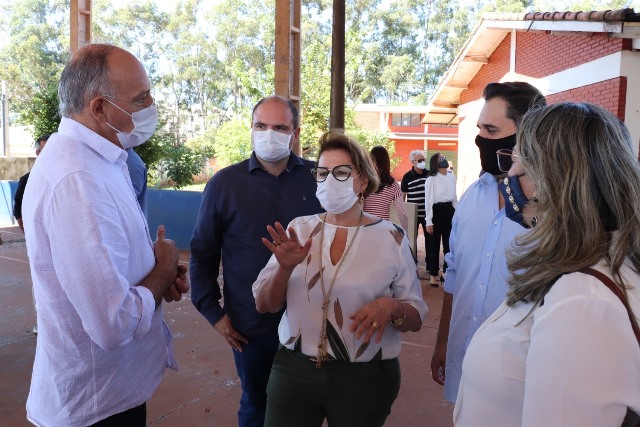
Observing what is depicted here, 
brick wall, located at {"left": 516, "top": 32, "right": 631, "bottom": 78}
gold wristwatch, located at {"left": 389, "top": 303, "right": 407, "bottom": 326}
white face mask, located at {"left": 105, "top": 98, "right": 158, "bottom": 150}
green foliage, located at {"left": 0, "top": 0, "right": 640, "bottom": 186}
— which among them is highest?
green foliage, located at {"left": 0, "top": 0, "right": 640, "bottom": 186}

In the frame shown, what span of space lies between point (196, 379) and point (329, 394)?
103 inches

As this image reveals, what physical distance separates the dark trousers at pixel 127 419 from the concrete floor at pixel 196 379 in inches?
69.4

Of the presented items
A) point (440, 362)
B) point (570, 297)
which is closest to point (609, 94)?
point (440, 362)

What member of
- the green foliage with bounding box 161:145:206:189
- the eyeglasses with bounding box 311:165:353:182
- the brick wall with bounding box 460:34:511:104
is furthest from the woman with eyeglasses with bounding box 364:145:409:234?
the green foliage with bounding box 161:145:206:189

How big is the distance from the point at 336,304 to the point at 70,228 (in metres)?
0.98

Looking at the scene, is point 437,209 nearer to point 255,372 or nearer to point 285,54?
point 285,54

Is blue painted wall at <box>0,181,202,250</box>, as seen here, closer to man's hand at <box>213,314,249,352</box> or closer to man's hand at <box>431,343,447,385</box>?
man's hand at <box>213,314,249,352</box>

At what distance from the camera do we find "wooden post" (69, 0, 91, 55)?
30.3 feet

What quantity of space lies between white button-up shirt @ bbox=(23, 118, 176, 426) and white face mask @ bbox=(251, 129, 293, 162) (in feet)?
3.24

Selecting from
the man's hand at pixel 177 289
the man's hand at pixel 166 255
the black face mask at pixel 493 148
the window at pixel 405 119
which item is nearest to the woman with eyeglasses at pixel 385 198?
the black face mask at pixel 493 148

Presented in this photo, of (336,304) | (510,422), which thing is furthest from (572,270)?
(336,304)

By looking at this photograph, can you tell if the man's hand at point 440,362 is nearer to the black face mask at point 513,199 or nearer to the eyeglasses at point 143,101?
the black face mask at point 513,199

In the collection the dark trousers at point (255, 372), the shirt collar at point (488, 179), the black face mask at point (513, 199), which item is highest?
the shirt collar at point (488, 179)

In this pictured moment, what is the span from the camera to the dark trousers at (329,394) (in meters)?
1.99
